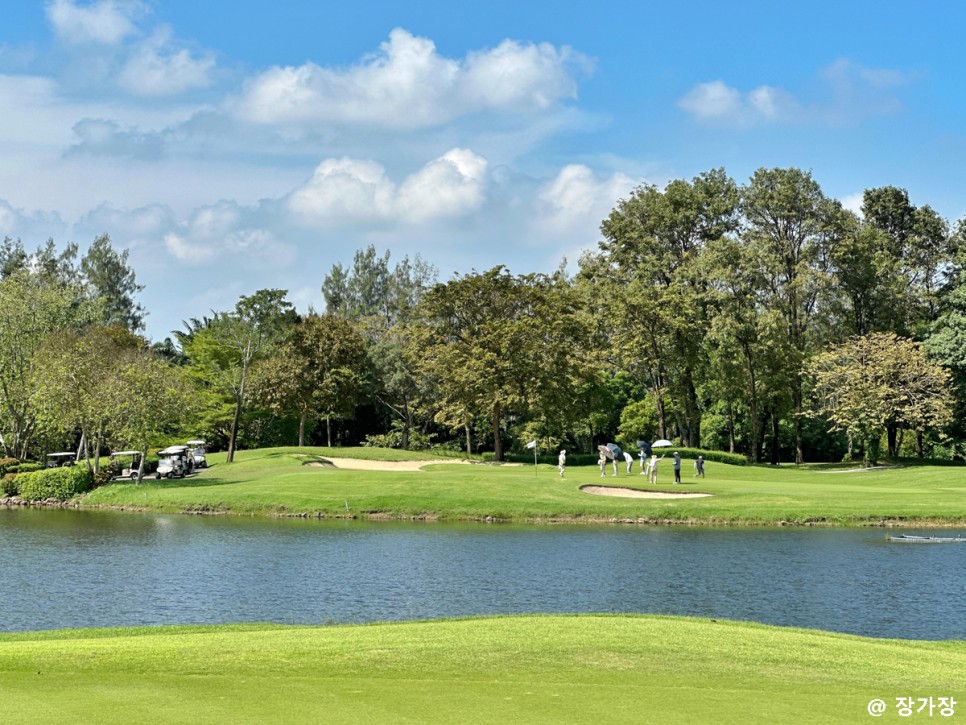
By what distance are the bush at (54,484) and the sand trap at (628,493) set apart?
91.2ft

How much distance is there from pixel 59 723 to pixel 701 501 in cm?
4009

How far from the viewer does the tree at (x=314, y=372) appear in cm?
8388

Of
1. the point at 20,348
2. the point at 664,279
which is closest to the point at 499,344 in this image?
the point at 664,279

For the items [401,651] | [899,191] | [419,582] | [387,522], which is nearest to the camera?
[401,651]

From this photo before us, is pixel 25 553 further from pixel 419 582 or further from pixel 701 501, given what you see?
pixel 701 501

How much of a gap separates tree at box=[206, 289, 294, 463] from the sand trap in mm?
35191

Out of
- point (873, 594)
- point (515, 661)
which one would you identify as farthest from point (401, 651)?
point (873, 594)

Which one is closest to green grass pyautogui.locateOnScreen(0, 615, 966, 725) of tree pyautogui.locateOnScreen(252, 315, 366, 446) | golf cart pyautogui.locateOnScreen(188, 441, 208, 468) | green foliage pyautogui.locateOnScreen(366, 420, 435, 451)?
golf cart pyautogui.locateOnScreen(188, 441, 208, 468)

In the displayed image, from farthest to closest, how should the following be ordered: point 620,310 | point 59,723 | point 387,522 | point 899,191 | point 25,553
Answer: point 899,191 < point 620,310 < point 387,522 < point 25,553 < point 59,723

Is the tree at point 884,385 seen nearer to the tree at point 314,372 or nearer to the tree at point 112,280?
the tree at point 314,372

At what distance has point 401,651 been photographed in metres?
15.1

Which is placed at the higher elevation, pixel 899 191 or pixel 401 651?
pixel 899 191

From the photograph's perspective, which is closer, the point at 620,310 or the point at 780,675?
the point at 780,675

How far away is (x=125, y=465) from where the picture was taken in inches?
2613
